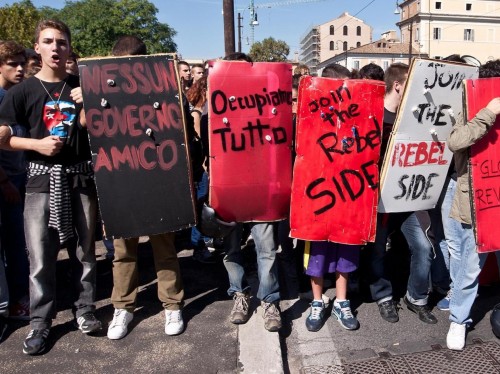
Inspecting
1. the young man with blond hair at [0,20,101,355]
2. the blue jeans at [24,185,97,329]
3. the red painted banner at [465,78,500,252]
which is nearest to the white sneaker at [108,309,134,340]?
the blue jeans at [24,185,97,329]

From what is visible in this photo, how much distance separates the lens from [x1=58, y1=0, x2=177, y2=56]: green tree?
49.0 metres

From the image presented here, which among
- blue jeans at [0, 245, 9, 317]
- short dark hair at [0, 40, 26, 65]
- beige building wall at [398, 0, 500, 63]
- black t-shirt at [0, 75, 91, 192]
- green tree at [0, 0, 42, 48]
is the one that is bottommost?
blue jeans at [0, 245, 9, 317]

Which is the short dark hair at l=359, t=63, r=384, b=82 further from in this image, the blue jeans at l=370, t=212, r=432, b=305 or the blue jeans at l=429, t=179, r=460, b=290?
the blue jeans at l=370, t=212, r=432, b=305

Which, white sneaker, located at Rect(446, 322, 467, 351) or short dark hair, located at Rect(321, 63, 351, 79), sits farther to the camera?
short dark hair, located at Rect(321, 63, 351, 79)

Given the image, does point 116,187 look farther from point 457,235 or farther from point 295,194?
point 457,235

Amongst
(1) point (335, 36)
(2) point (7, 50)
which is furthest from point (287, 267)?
(1) point (335, 36)

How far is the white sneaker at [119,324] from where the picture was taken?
3.17m

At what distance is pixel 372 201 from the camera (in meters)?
3.08

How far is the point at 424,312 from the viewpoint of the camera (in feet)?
11.4

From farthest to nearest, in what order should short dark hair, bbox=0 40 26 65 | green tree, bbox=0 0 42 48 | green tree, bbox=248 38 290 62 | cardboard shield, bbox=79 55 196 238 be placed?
green tree, bbox=248 38 290 62
green tree, bbox=0 0 42 48
short dark hair, bbox=0 40 26 65
cardboard shield, bbox=79 55 196 238

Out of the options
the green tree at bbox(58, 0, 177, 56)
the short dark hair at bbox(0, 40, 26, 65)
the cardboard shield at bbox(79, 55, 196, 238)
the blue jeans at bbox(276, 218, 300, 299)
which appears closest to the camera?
the cardboard shield at bbox(79, 55, 196, 238)

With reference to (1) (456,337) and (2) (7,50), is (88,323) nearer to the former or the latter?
(2) (7,50)

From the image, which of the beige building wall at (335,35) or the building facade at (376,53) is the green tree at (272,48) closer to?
the building facade at (376,53)

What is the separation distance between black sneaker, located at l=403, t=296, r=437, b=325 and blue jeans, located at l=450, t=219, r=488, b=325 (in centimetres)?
26
